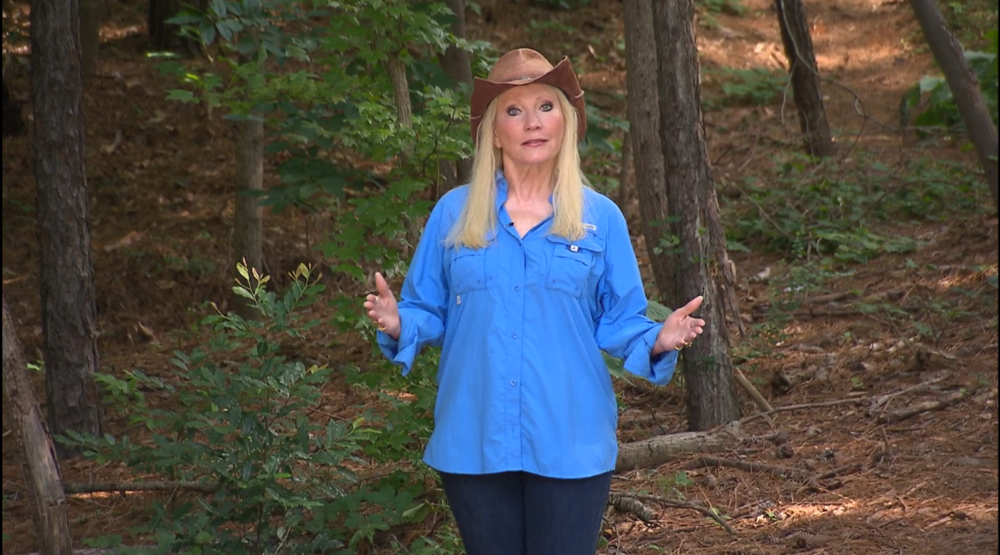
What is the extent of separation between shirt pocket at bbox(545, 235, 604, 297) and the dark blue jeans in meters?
0.53

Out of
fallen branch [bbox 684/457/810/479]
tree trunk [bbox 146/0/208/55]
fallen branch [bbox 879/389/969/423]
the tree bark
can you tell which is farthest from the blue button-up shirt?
tree trunk [bbox 146/0/208/55]

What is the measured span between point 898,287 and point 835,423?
212 cm

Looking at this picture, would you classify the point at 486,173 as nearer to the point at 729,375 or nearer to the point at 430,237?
the point at 430,237

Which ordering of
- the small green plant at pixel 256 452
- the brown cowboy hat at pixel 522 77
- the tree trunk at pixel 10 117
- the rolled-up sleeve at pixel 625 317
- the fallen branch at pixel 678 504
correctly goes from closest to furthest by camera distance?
the rolled-up sleeve at pixel 625 317, the brown cowboy hat at pixel 522 77, the small green plant at pixel 256 452, the fallen branch at pixel 678 504, the tree trunk at pixel 10 117

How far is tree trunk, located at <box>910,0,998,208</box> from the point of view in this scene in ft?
7.00

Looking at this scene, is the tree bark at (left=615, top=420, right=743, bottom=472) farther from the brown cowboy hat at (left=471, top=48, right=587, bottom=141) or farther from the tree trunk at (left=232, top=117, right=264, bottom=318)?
the tree trunk at (left=232, top=117, right=264, bottom=318)

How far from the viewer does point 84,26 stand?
11062mm

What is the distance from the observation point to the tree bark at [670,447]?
5430 mm

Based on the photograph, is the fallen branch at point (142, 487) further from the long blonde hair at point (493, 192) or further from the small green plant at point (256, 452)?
the long blonde hair at point (493, 192)

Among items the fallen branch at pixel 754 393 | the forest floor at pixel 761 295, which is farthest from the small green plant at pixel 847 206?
the fallen branch at pixel 754 393

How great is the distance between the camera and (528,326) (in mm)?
2762

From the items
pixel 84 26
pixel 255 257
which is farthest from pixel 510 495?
pixel 84 26

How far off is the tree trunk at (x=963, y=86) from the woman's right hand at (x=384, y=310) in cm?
150

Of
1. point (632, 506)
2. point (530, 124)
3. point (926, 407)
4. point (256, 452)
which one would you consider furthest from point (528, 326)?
point (926, 407)
